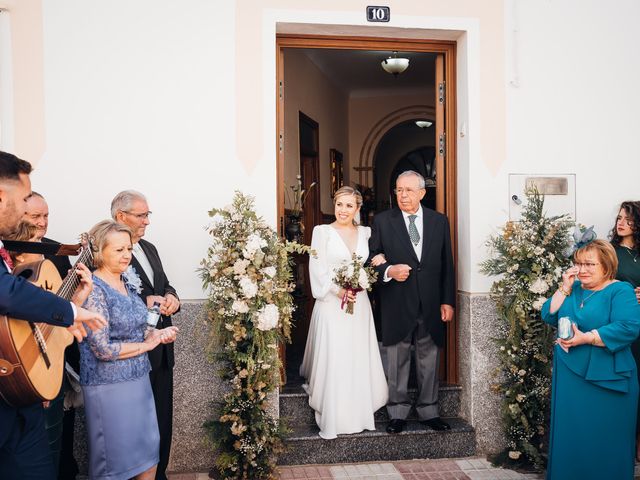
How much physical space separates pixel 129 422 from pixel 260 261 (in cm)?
146

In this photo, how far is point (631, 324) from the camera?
383cm


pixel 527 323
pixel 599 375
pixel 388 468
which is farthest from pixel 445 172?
pixel 388 468

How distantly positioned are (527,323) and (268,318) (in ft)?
6.81

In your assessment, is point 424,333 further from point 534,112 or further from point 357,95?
point 357,95

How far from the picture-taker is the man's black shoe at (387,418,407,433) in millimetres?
5098

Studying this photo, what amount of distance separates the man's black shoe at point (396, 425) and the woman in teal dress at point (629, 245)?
187cm

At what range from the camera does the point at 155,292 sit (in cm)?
418

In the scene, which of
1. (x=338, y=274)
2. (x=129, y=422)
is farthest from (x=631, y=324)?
(x=129, y=422)

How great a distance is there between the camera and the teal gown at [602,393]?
3.89 m

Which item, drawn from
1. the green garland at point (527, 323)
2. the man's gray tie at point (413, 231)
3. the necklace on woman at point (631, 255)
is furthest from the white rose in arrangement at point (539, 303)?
the man's gray tie at point (413, 231)

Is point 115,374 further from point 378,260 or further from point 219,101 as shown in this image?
point 219,101

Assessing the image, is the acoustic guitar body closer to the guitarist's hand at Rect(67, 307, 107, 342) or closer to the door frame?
the guitarist's hand at Rect(67, 307, 107, 342)

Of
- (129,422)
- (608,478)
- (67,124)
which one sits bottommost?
(608,478)

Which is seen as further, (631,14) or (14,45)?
(631,14)
